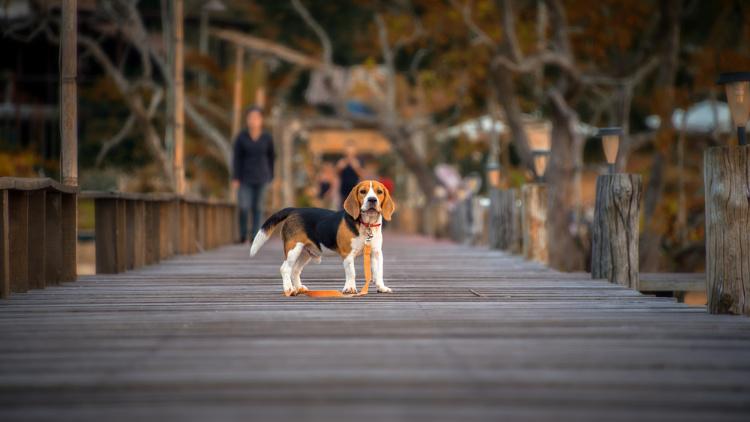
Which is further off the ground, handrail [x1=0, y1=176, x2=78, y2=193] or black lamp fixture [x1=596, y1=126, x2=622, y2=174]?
black lamp fixture [x1=596, y1=126, x2=622, y2=174]

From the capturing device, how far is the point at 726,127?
36.5 meters

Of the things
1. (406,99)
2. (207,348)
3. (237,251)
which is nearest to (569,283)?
(207,348)

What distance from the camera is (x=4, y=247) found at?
31.8ft

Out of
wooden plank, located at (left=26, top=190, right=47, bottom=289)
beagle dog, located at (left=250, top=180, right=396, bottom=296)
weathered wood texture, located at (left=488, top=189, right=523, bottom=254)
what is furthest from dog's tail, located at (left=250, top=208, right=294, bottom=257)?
weathered wood texture, located at (left=488, top=189, right=523, bottom=254)

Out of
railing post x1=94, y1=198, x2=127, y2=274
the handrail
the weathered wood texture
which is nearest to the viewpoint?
the handrail

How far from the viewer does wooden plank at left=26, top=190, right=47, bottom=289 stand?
1081cm

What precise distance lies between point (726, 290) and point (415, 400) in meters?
4.09

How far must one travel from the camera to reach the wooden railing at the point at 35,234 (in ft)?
32.3

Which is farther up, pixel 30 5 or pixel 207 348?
pixel 30 5

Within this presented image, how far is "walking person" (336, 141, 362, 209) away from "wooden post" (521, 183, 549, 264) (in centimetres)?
608

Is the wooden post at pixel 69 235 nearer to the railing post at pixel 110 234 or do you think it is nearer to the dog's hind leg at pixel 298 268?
the railing post at pixel 110 234

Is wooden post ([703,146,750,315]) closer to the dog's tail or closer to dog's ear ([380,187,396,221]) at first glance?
dog's ear ([380,187,396,221])

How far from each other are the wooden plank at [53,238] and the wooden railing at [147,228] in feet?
3.25

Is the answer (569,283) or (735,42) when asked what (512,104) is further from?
(569,283)
